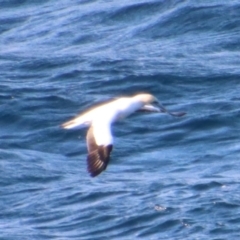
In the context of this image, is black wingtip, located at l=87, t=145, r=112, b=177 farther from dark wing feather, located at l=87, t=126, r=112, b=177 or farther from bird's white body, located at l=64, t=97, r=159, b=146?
bird's white body, located at l=64, t=97, r=159, b=146

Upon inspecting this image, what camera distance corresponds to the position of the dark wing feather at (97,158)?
12.0m

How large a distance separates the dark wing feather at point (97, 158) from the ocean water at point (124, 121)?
14.0ft

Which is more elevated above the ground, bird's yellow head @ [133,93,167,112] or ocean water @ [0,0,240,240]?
bird's yellow head @ [133,93,167,112]

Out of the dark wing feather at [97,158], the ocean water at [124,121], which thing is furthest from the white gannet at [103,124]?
the ocean water at [124,121]

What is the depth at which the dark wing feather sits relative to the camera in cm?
1198

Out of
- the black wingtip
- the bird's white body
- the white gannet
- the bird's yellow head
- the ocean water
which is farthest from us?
the ocean water

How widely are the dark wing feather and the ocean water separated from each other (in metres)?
4.26

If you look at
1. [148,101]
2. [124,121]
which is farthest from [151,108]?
[124,121]

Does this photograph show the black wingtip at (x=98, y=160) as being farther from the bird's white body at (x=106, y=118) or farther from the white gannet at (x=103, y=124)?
the bird's white body at (x=106, y=118)

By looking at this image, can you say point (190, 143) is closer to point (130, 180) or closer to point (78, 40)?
point (130, 180)

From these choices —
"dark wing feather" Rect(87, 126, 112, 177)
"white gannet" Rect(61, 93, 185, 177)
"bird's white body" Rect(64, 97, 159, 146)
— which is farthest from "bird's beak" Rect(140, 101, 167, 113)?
"dark wing feather" Rect(87, 126, 112, 177)

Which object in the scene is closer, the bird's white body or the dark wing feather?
the dark wing feather

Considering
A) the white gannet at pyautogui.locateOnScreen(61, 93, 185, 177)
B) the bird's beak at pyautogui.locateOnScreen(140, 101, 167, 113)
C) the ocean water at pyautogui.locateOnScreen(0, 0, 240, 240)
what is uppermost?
the white gannet at pyautogui.locateOnScreen(61, 93, 185, 177)

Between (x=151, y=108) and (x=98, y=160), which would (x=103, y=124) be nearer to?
(x=98, y=160)
